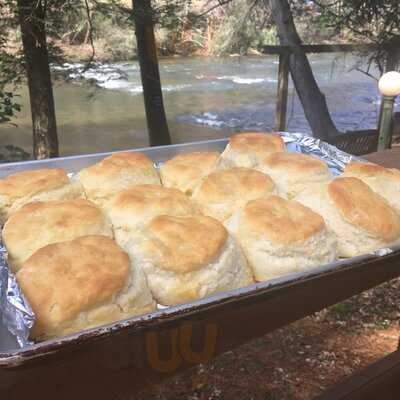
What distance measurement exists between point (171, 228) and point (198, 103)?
28.1 feet

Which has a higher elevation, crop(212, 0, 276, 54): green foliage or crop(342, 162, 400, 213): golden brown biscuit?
crop(212, 0, 276, 54): green foliage

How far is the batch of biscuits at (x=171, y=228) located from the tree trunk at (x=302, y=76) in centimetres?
385

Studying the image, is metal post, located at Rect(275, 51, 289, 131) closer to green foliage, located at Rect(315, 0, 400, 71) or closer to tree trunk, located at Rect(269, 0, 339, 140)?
tree trunk, located at Rect(269, 0, 339, 140)

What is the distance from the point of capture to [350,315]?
300 cm

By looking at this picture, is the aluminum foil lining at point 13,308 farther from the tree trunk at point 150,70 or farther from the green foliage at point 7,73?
the tree trunk at point 150,70

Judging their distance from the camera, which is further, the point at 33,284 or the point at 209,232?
the point at 209,232

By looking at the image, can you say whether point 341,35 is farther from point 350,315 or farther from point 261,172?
point 261,172

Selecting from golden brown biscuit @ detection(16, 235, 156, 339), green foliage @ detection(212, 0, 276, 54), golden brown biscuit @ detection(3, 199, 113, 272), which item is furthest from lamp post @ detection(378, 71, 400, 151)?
golden brown biscuit @ detection(16, 235, 156, 339)

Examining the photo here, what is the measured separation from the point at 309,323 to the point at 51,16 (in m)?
3.14

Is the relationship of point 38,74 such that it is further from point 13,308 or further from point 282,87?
point 13,308

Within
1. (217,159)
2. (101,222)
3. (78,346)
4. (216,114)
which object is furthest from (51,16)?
(216,114)

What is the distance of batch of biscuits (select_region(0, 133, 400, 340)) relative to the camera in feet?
3.49

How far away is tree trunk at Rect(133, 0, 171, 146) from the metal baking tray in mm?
3866

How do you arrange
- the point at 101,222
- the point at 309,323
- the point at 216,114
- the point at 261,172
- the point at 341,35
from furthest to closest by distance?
the point at 216,114 < the point at 341,35 < the point at 309,323 < the point at 261,172 < the point at 101,222
